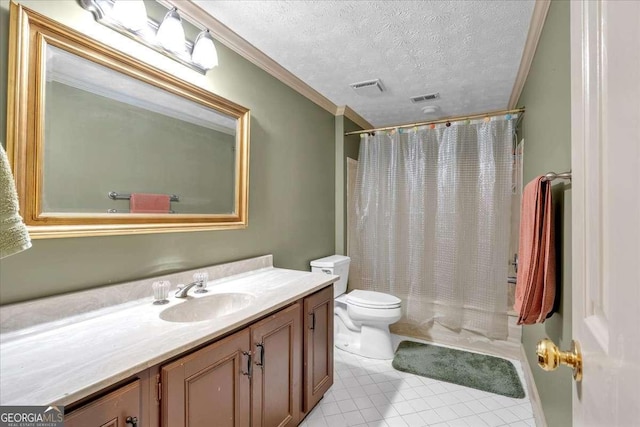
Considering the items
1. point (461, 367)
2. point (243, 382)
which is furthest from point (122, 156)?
point (461, 367)

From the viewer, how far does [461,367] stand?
223 cm

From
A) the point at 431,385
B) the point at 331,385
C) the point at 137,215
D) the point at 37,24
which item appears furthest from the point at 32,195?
the point at 431,385

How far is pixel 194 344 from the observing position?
925 mm

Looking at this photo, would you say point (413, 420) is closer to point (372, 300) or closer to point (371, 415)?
point (371, 415)

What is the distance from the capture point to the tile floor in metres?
1.67

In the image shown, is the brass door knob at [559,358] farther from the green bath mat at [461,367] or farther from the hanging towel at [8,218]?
the green bath mat at [461,367]

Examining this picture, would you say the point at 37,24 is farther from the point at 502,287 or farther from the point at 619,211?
the point at 502,287

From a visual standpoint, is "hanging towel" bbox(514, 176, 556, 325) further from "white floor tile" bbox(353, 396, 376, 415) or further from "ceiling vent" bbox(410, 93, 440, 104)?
"ceiling vent" bbox(410, 93, 440, 104)

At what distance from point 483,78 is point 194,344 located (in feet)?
8.26

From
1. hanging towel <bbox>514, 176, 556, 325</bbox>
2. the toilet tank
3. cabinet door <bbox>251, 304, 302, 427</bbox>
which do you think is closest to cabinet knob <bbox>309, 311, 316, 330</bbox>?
cabinet door <bbox>251, 304, 302, 427</bbox>

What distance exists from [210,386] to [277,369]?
402 millimetres

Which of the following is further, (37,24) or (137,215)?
(137,215)

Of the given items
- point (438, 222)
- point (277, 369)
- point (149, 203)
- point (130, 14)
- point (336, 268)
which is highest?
point (130, 14)

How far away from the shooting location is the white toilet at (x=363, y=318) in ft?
7.50
